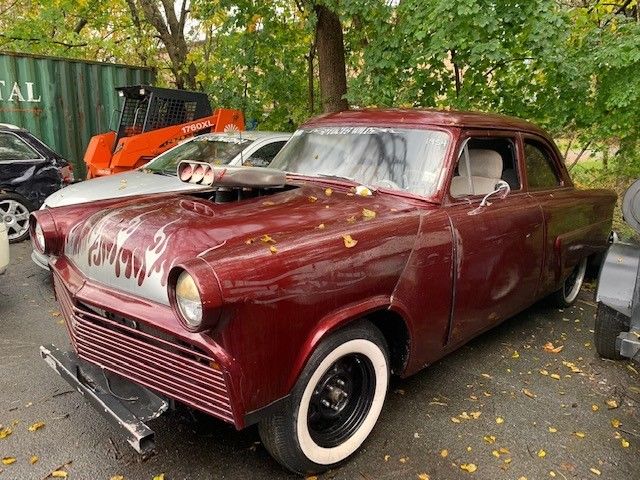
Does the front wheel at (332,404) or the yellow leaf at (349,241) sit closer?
the front wheel at (332,404)

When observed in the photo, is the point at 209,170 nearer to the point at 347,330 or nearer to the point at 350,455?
the point at 347,330

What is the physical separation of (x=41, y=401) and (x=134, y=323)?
1.37m

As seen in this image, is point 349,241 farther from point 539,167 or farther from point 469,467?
point 539,167

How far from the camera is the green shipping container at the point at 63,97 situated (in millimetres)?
9195

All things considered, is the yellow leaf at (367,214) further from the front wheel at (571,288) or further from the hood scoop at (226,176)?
the front wheel at (571,288)

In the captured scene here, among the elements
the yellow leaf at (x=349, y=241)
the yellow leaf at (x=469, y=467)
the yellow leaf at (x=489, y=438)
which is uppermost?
the yellow leaf at (x=349, y=241)

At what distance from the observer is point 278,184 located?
3172mm

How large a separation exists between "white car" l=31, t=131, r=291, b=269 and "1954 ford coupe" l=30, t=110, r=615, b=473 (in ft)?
7.42

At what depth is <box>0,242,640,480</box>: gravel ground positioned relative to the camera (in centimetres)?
262

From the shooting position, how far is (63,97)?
9.74 metres

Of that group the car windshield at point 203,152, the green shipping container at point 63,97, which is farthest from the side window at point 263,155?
the green shipping container at point 63,97

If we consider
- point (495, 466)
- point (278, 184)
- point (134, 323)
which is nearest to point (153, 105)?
point (278, 184)

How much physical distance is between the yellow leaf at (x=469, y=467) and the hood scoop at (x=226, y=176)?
1.95 m

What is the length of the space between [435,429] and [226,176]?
1952mm
